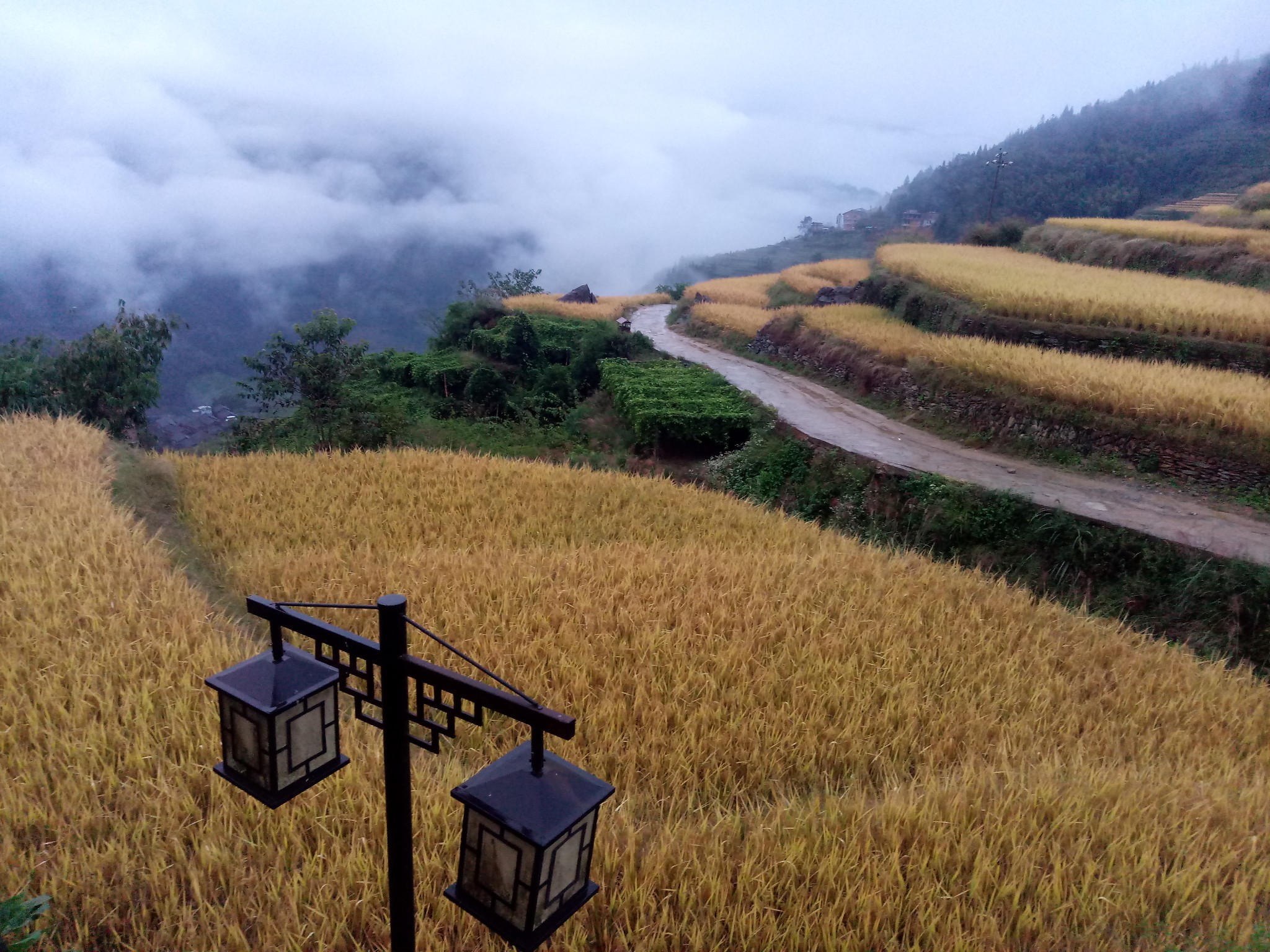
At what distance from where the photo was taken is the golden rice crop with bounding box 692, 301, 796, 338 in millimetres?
18250

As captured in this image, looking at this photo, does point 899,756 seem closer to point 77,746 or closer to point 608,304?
point 77,746

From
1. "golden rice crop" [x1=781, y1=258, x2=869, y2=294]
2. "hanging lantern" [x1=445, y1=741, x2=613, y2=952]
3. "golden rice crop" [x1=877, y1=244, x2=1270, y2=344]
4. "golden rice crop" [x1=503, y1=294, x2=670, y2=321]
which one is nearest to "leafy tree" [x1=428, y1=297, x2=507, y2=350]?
"golden rice crop" [x1=503, y1=294, x2=670, y2=321]

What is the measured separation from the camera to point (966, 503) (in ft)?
24.1

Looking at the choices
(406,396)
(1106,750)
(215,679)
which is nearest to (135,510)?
(215,679)

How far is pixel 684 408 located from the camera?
11609 mm

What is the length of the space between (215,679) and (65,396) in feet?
43.4

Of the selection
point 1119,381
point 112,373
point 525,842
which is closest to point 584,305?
point 112,373

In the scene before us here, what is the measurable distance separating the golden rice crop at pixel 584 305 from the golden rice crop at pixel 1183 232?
49.1 feet

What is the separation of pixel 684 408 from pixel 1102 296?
761 centimetres

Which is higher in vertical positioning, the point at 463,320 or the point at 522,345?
the point at 463,320

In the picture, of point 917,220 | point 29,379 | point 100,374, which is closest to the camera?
point 29,379

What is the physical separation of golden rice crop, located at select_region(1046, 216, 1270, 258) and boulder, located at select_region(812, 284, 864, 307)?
7510 millimetres

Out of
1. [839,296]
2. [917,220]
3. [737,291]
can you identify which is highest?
[917,220]

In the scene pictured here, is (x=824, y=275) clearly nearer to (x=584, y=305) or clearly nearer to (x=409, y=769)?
(x=584, y=305)
